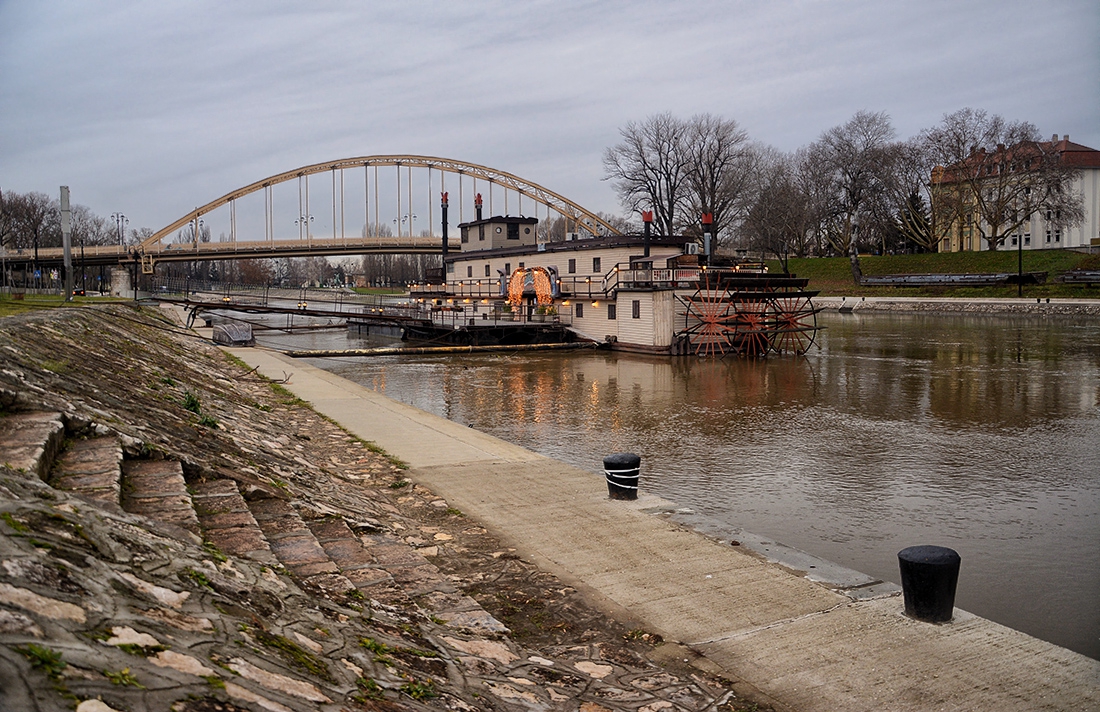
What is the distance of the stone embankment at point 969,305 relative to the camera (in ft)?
196

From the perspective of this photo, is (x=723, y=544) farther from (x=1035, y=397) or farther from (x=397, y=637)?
(x=1035, y=397)

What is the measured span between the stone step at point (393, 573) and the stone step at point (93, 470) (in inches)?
80.6

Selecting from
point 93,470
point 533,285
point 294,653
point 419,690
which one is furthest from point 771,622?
point 533,285

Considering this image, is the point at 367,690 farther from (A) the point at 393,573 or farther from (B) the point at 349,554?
(B) the point at 349,554

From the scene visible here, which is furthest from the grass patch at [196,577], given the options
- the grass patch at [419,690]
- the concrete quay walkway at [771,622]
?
the concrete quay walkway at [771,622]

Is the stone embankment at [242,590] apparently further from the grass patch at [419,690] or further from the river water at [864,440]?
the river water at [864,440]

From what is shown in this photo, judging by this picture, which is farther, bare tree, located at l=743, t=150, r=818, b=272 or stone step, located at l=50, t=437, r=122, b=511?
bare tree, located at l=743, t=150, r=818, b=272

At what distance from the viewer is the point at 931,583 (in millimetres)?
7113

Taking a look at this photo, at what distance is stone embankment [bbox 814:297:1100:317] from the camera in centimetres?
5982

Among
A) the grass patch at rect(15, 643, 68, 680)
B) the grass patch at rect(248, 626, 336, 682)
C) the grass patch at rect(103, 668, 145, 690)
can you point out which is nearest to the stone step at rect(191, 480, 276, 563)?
the grass patch at rect(248, 626, 336, 682)

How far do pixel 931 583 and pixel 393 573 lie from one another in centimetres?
492

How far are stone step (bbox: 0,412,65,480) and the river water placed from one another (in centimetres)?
882

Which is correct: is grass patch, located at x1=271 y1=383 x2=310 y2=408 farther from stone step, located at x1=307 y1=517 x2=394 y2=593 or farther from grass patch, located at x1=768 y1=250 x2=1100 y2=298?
grass patch, located at x1=768 y1=250 x2=1100 y2=298

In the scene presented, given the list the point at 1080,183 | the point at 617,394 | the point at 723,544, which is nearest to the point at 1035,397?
→ the point at 617,394
